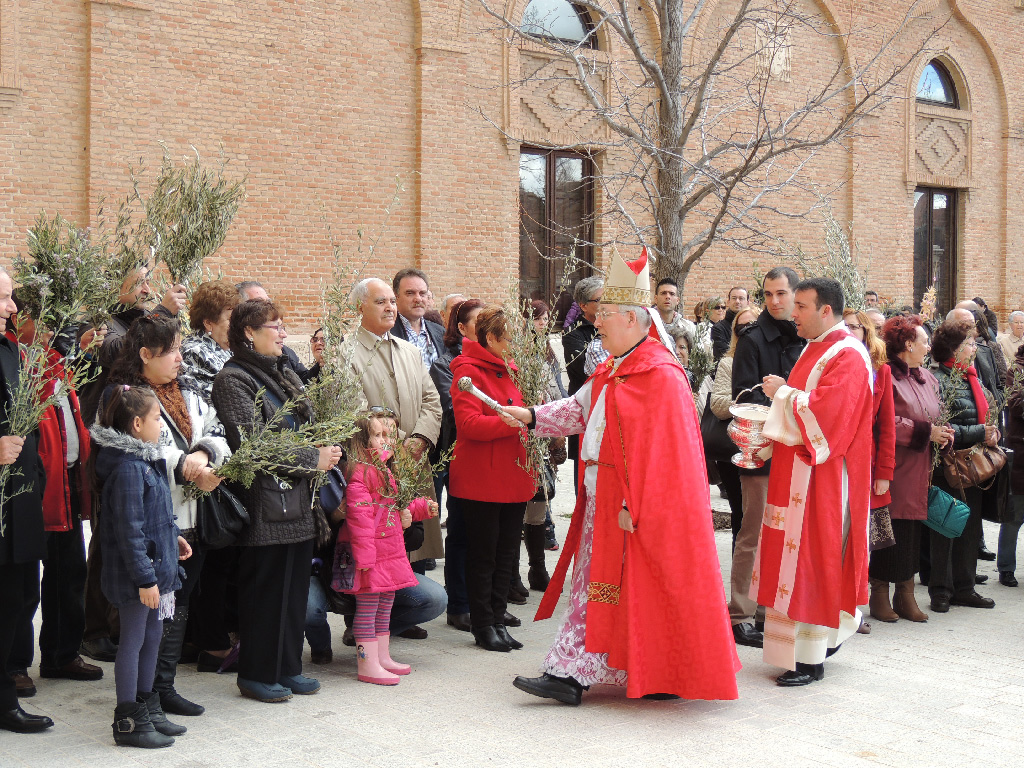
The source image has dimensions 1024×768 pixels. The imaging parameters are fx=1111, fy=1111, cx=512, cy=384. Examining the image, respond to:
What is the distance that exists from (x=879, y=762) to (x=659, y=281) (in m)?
6.50

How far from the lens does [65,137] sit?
501 inches

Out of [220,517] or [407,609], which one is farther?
[407,609]

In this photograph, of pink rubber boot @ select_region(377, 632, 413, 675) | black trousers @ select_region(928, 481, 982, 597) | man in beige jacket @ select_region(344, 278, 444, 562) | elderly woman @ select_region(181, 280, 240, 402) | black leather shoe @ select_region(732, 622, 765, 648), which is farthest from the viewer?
black trousers @ select_region(928, 481, 982, 597)

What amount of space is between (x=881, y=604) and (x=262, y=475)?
4168mm

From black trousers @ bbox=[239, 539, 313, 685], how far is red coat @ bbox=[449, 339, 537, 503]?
1.17 meters

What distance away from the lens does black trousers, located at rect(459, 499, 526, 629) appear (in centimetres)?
609

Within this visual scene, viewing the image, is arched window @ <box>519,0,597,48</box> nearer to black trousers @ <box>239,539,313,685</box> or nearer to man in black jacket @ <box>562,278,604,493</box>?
man in black jacket @ <box>562,278,604,493</box>

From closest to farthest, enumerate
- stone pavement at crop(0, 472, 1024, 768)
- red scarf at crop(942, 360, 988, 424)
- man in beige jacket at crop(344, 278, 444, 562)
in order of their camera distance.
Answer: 1. stone pavement at crop(0, 472, 1024, 768)
2. man in beige jacket at crop(344, 278, 444, 562)
3. red scarf at crop(942, 360, 988, 424)

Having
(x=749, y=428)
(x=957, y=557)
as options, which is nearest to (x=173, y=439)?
(x=749, y=428)

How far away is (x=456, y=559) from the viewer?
22.0 ft

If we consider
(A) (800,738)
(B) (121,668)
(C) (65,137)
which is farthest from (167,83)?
(A) (800,738)

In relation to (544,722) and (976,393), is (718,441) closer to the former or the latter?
(976,393)

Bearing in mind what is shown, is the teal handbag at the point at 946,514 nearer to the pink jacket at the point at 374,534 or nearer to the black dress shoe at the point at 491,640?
the black dress shoe at the point at 491,640

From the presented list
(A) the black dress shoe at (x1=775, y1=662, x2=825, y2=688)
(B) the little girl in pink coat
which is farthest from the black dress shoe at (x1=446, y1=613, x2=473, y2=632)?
(A) the black dress shoe at (x1=775, y1=662, x2=825, y2=688)
